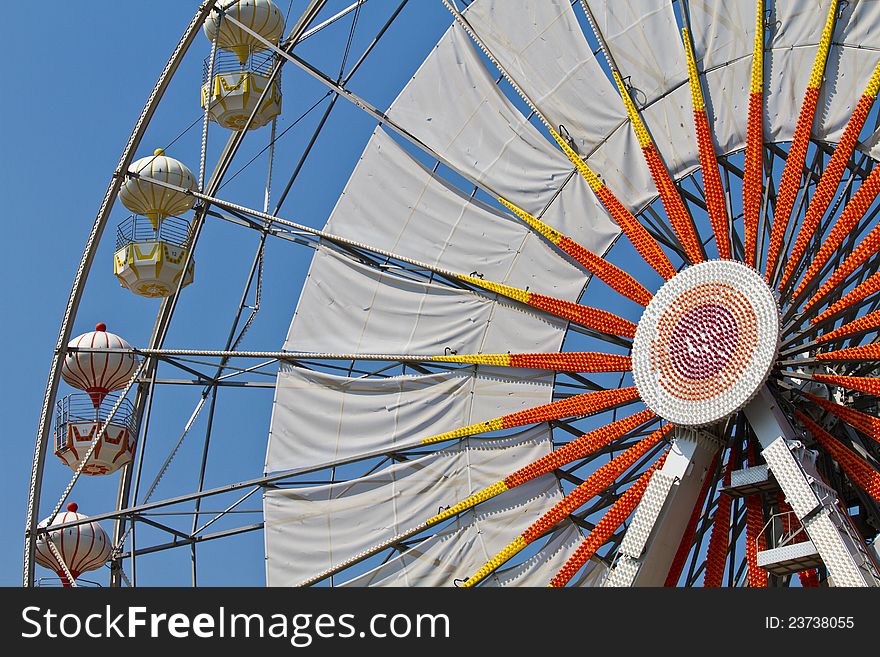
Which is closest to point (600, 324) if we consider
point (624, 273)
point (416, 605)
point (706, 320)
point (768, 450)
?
point (624, 273)

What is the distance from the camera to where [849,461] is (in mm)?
22031

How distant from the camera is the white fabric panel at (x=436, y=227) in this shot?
84.9ft

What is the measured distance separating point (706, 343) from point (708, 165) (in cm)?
300

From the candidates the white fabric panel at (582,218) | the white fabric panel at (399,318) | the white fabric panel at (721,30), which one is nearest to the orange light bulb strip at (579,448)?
the white fabric panel at (399,318)

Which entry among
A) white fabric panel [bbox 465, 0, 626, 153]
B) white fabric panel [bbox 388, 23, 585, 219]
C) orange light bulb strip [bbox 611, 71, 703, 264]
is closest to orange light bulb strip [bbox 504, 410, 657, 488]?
orange light bulb strip [bbox 611, 71, 703, 264]

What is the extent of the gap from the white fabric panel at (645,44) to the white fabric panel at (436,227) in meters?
2.47

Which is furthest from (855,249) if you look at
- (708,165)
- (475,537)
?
(475,537)

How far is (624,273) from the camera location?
24156 millimetres

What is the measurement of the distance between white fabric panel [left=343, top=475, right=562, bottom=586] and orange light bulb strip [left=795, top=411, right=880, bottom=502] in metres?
4.05

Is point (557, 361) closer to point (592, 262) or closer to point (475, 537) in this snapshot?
point (592, 262)

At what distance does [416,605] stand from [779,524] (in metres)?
6.43

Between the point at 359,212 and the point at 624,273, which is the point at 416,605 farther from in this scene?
the point at 359,212

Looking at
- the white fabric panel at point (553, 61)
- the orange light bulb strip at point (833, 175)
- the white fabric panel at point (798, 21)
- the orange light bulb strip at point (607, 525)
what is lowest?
the orange light bulb strip at point (607, 525)

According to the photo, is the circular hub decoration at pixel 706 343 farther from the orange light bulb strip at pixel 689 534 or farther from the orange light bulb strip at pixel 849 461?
the orange light bulb strip at pixel 849 461
